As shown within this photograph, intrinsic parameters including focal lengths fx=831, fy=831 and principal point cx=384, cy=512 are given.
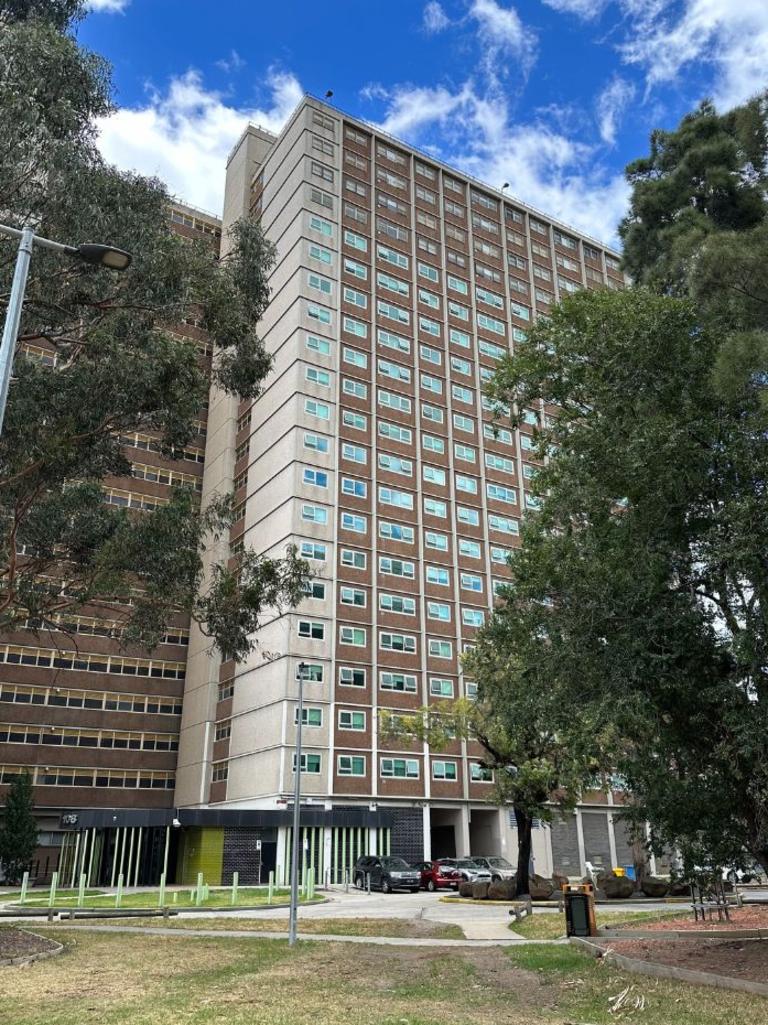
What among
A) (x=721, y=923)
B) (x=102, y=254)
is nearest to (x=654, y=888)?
(x=721, y=923)

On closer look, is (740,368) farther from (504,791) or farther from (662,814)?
(504,791)

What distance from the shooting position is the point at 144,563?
2061cm

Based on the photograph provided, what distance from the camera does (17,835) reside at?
51.0 m

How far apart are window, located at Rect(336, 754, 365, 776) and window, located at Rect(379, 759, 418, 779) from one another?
1408mm

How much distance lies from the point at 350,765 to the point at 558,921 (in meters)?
33.0

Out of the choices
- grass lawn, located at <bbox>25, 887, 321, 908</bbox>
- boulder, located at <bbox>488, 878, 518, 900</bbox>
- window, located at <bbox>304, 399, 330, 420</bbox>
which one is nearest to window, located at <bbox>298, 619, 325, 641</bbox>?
window, located at <bbox>304, 399, 330, 420</bbox>

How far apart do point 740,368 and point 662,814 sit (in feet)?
26.5

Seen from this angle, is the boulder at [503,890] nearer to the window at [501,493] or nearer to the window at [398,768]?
the window at [398,768]

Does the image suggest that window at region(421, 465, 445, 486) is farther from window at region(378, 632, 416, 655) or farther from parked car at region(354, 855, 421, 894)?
parked car at region(354, 855, 421, 894)

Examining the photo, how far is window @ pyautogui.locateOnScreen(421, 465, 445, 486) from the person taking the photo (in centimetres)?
6481

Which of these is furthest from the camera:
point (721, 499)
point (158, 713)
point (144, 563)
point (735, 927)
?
point (158, 713)

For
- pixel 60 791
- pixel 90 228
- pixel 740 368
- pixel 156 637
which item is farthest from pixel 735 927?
pixel 60 791

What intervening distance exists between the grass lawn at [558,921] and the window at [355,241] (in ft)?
181

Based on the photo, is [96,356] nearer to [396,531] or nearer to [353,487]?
[353,487]
